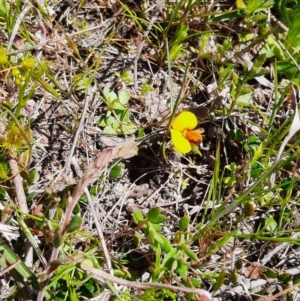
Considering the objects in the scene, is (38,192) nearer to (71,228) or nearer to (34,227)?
(34,227)

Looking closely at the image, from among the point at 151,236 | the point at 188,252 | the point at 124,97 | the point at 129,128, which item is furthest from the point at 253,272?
the point at 124,97

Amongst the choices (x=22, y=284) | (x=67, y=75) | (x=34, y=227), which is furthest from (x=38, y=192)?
(x=67, y=75)

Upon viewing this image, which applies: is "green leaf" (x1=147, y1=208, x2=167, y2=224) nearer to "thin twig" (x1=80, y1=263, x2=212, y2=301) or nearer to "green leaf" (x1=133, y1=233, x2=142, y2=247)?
"green leaf" (x1=133, y1=233, x2=142, y2=247)

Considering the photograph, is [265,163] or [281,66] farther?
[281,66]

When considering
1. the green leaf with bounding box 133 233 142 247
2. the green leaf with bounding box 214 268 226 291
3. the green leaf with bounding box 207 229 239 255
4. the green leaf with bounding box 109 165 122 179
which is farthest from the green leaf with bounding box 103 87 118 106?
the green leaf with bounding box 214 268 226 291

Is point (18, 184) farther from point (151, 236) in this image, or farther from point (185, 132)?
point (185, 132)

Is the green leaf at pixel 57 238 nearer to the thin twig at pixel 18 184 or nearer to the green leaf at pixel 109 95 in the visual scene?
the thin twig at pixel 18 184

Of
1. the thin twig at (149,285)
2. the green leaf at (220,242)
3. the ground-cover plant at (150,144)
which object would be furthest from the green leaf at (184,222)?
the thin twig at (149,285)
